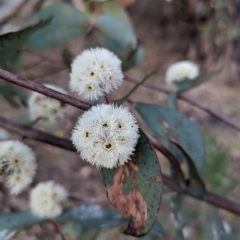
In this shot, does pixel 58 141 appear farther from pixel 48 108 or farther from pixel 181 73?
pixel 181 73

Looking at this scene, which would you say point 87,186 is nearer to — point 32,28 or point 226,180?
point 226,180

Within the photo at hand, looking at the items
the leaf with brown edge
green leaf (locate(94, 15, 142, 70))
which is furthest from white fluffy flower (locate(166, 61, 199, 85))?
the leaf with brown edge

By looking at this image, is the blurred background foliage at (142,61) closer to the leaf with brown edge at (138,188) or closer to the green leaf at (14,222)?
the green leaf at (14,222)

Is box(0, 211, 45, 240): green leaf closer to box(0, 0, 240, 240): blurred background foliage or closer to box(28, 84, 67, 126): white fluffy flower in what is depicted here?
box(0, 0, 240, 240): blurred background foliage

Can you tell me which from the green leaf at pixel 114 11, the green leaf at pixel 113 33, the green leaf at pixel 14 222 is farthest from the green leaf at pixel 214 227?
the green leaf at pixel 114 11

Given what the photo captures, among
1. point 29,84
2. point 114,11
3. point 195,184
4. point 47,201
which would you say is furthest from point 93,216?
point 114,11

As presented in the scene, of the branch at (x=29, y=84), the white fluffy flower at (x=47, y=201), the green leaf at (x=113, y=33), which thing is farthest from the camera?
the green leaf at (x=113, y=33)
